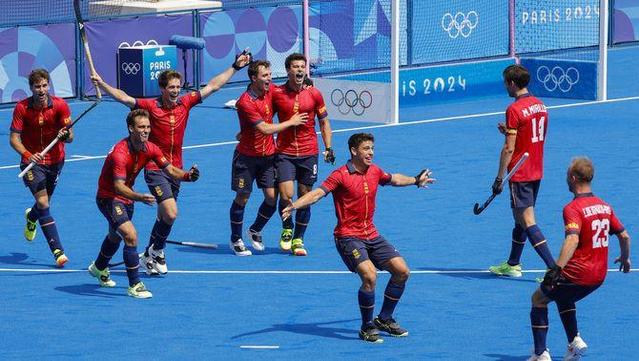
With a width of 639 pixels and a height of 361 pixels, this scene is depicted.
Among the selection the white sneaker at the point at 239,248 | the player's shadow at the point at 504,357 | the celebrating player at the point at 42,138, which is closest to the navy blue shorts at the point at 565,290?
the player's shadow at the point at 504,357

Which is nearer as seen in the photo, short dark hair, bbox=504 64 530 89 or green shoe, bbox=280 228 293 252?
short dark hair, bbox=504 64 530 89

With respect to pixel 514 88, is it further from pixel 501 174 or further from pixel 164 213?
pixel 164 213

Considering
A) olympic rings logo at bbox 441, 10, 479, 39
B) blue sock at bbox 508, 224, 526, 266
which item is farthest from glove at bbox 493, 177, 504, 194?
olympic rings logo at bbox 441, 10, 479, 39

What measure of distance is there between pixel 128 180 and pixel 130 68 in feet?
51.6

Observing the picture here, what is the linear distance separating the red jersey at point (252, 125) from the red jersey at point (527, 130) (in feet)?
10.8

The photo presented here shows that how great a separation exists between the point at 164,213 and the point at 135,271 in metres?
1.06

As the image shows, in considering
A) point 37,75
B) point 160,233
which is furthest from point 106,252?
point 37,75

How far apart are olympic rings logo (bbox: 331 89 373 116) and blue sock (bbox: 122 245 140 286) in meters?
13.5

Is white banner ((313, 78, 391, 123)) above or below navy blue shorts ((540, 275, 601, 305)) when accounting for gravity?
above

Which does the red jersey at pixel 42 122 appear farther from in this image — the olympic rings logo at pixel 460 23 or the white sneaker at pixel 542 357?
the olympic rings logo at pixel 460 23

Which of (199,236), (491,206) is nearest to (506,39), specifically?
(491,206)

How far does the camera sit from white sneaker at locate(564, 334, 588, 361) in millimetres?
13367

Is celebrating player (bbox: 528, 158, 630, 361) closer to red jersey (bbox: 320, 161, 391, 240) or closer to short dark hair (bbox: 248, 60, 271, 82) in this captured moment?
red jersey (bbox: 320, 161, 391, 240)

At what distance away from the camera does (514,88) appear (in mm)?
16594
